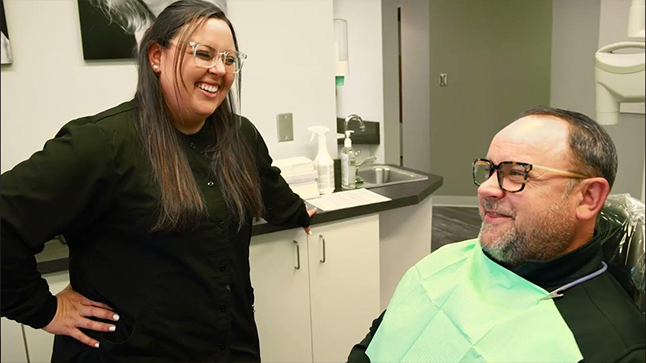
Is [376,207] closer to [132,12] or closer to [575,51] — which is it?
[132,12]

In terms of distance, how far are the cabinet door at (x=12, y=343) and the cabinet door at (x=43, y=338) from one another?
0.02 m

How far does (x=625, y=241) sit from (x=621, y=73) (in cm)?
41

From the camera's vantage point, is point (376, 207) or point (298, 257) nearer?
point (298, 257)

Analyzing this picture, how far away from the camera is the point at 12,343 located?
175 centimetres

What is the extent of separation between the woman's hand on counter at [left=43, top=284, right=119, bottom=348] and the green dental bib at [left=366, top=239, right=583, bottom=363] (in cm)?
70

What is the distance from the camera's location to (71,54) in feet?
6.75

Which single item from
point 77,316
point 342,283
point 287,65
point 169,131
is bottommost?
point 342,283

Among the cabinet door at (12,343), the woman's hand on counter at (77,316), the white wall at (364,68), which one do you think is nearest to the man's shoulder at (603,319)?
the woman's hand on counter at (77,316)

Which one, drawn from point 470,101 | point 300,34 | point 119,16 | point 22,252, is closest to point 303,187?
point 300,34

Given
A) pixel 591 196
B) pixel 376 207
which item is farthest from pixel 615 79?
pixel 376 207

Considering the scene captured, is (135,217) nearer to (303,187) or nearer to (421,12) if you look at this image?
(303,187)

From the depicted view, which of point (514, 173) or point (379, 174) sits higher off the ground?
point (514, 173)

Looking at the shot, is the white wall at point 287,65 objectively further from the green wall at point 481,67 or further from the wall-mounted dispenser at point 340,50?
the green wall at point 481,67

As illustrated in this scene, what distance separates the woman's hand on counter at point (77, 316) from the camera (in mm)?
1402
